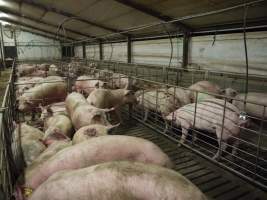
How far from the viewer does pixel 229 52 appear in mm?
4766

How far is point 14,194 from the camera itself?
1.62 meters

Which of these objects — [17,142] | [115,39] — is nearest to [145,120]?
[17,142]

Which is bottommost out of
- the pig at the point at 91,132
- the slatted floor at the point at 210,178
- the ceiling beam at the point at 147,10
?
the slatted floor at the point at 210,178

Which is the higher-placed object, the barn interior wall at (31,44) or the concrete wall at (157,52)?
the barn interior wall at (31,44)

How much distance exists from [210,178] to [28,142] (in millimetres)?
1998

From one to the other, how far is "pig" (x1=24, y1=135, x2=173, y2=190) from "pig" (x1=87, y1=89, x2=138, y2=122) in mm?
1737

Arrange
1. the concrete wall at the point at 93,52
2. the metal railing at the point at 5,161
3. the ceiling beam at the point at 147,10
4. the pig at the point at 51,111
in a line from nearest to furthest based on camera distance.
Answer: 1. the metal railing at the point at 5,161
2. the pig at the point at 51,111
3. the ceiling beam at the point at 147,10
4. the concrete wall at the point at 93,52

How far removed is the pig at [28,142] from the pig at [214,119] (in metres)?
1.64

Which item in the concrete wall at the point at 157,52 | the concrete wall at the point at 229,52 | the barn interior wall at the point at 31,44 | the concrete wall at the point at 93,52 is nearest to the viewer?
the concrete wall at the point at 229,52

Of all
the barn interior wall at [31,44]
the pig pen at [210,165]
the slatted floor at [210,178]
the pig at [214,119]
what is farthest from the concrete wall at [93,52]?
the slatted floor at [210,178]

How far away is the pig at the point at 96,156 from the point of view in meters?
1.83

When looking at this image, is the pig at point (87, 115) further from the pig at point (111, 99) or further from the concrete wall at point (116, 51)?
the concrete wall at point (116, 51)

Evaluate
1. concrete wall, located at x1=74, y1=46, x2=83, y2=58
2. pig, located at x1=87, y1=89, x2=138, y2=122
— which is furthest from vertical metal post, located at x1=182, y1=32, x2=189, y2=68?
concrete wall, located at x1=74, y1=46, x2=83, y2=58

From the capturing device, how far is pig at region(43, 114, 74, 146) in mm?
2814
